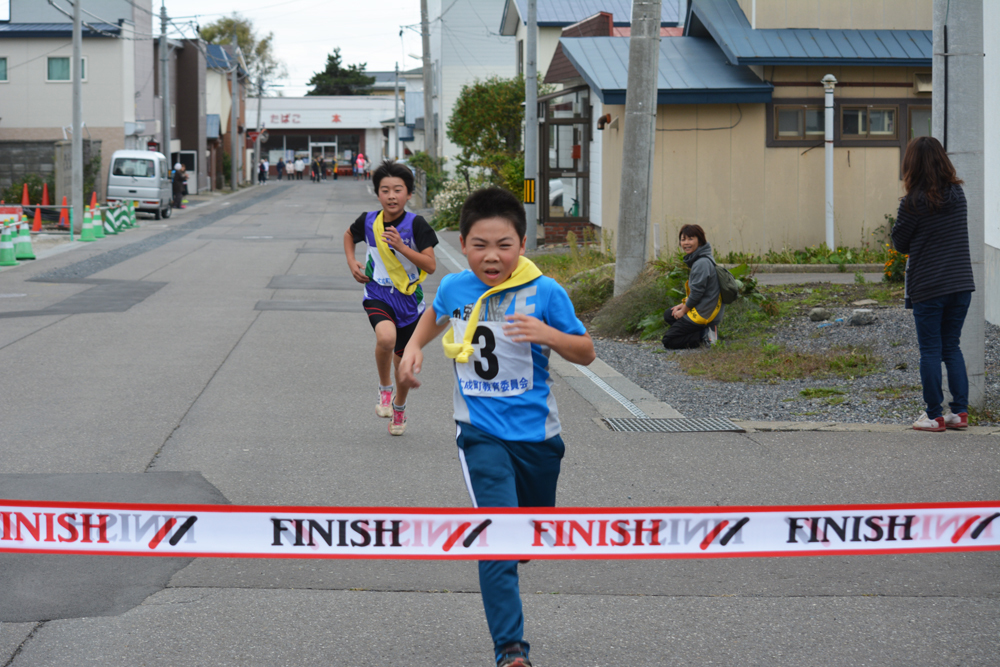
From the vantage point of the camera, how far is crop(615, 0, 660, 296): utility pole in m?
13.0

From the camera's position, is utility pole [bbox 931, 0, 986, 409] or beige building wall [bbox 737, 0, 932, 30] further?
→ beige building wall [bbox 737, 0, 932, 30]

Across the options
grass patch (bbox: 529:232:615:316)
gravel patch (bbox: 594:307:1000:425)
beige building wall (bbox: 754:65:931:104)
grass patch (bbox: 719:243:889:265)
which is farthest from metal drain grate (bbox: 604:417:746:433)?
beige building wall (bbox: 754:65:931:104)

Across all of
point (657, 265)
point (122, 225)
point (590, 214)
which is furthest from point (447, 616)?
point (122, 225)

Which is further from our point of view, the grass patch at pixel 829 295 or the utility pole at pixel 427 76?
the utility pole at pixel 427 76

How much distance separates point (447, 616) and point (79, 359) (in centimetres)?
704

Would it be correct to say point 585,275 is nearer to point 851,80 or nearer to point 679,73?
point 679,73

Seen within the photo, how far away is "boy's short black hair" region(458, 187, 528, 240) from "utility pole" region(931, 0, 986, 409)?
487 centimetres

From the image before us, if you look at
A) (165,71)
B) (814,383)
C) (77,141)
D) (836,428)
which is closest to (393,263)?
(836,428)

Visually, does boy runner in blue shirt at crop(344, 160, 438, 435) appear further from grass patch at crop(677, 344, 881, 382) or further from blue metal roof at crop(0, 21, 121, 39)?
blue metal roof at crop(0, 21, 121, 39)

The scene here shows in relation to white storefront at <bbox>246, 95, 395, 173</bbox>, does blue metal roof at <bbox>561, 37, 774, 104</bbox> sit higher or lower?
lower

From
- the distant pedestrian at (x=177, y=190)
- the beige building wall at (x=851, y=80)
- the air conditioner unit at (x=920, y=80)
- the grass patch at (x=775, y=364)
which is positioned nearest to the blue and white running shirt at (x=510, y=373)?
the grass patch at (x=775, y=364)

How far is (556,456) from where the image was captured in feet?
12.6

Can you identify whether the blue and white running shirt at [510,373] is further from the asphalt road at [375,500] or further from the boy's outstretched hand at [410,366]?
the asphalt road at [375,500]

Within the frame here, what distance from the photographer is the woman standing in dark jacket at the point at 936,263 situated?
23.0ft
